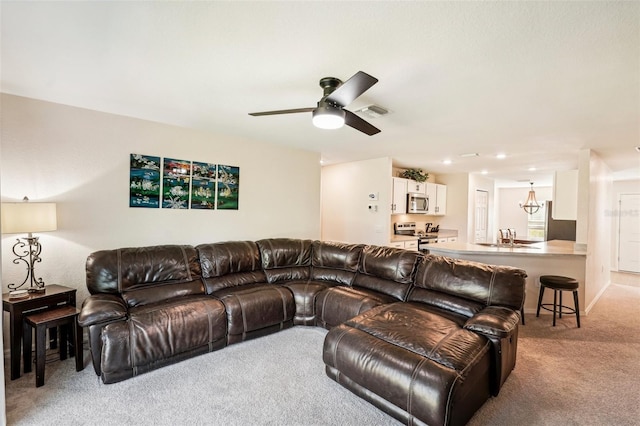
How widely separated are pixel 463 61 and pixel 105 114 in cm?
351

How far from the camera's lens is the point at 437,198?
23.1 ft

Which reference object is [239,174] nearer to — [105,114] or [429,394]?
[105,114]

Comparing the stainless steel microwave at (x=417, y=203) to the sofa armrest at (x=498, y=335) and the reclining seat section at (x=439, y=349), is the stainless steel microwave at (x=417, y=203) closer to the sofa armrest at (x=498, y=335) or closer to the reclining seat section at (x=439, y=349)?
the reclining seat section at (x=439, y=349)

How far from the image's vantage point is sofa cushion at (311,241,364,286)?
389 cm

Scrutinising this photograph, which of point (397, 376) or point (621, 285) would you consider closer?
point (397, 376)

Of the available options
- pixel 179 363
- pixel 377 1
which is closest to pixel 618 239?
pixel 377 1

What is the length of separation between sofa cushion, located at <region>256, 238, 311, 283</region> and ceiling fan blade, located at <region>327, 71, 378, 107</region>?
2469 millimetres

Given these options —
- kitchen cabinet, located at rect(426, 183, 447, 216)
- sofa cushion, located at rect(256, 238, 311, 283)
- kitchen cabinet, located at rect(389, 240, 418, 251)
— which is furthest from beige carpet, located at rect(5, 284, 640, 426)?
kitchen cabinet, located at rect(426, 183, 447, 216)

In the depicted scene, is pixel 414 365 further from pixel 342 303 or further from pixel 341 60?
pixel 341 60

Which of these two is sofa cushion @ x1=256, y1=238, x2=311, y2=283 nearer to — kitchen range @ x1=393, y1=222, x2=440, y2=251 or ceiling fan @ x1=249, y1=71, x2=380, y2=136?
ceiling fan @ x1=249, y1=71, x2=380, y2=136

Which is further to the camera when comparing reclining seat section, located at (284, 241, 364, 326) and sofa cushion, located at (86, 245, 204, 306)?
reclining seat section, located at (284, 241, 364, 326)

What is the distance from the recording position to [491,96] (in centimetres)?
250

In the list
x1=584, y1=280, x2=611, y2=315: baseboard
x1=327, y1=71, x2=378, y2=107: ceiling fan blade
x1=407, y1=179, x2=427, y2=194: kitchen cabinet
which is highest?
x1=327, y1=71, x2=378, y2=107: ceiling fan blade

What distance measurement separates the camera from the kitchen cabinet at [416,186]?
617cm
